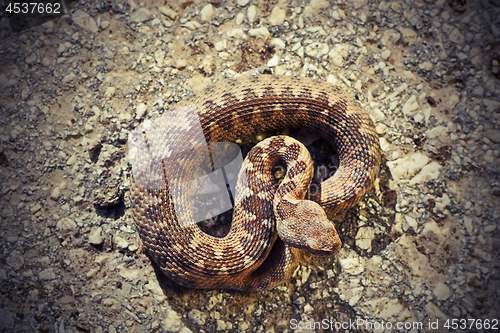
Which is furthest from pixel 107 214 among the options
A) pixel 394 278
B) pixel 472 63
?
pixel 472 63

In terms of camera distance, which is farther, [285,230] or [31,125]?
[31,125]

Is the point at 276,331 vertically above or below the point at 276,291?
below

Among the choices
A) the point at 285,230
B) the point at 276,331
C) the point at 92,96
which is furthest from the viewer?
the point at 92,96

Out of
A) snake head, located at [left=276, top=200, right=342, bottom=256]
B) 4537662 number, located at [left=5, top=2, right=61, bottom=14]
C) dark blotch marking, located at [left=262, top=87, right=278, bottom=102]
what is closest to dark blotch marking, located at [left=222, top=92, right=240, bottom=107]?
dark blotch marking, located at [left=262, top=87, right=278, bottom=102]

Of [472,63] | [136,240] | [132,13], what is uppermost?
[132,13]

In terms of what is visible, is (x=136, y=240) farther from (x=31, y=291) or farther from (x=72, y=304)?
(x=31, y=291)

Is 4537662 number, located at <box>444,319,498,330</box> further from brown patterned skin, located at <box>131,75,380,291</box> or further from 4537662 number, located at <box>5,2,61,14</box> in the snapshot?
4537662 number, located at <box>5,2,61,14</box>

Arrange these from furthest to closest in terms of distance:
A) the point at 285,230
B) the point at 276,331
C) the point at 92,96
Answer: the point at 92,96
the point at 276,331
the point at 285,230
